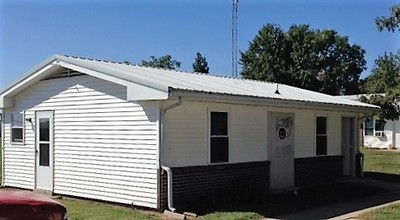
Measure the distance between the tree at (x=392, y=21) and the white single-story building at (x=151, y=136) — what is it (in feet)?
10.4

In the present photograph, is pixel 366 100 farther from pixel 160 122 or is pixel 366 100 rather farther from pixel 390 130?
pixel 160 122

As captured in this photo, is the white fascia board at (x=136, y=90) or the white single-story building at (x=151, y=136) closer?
the white fascia board at (x=136, y=90)

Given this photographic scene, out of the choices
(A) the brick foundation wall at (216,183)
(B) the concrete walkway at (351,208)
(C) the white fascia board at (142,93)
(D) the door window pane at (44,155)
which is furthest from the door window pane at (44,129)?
(B) the concrete walkway at (351,208)

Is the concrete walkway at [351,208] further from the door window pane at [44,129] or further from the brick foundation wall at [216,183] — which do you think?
the door window pane at [44,129]

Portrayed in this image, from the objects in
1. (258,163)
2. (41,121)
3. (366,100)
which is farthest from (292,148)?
(366,100)

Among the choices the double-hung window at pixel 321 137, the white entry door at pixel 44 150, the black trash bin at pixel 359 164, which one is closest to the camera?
the white entry door at pixel 44 150

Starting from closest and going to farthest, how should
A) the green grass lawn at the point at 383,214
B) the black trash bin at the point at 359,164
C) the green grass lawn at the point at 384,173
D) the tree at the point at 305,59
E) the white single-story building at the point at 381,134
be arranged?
the green grass lawn at the point at 383,214, the green grass lawn at the point at 384,173, the black trash bin at the point at 359,164, the white single-story building at the point at 381,134, the tree at the point at 305,59

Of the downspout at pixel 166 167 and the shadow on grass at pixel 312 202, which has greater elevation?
the downspout at pixel 166 167

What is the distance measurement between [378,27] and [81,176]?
7.64 metres

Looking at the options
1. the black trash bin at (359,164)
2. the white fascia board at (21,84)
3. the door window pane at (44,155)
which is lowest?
the black trash bin at (359,164)

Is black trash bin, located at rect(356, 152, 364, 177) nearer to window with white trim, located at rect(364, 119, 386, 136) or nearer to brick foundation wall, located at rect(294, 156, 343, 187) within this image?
brick foundation wall, located at rect(294, 156, 343, 187)

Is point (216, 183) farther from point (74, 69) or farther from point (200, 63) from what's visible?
point (200, 63)

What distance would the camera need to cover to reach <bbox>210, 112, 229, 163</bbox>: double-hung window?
12375 mm

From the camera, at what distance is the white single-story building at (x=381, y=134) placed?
116 ft
